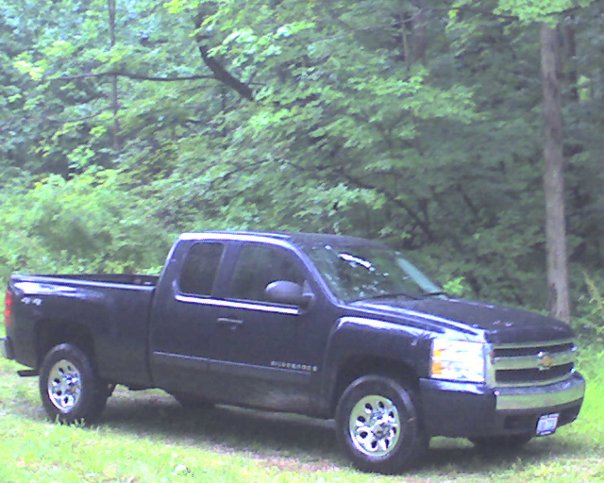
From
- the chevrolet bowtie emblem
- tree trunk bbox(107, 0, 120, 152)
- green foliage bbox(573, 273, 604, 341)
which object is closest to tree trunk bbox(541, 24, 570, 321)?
green foliage bbox(573, 273, 604, 341)

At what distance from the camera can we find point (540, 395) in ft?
22.4

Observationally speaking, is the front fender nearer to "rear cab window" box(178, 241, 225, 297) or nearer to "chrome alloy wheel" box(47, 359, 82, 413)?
"rear cab window" box(178, 241, 225, 297)

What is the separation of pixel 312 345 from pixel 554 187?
6247 millimetres

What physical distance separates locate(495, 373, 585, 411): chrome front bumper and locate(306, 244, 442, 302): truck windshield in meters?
1.38

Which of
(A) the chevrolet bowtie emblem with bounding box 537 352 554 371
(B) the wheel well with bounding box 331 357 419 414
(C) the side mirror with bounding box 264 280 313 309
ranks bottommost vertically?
(B) the wheel well with bounding box 331 357 419 414

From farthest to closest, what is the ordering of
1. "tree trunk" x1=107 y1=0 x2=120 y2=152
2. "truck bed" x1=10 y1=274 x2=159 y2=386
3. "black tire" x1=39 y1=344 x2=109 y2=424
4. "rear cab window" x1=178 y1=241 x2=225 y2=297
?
"tree trunk" x1=107 y1=0 x2=120 y2=152
"black tire" x1=39 y1=344 x2=109 y2=424
"truck bed" x1=10 y1=274 x2=159 y2=386
"rear cab window" x1=178 y1=241 x2=225 y2=297

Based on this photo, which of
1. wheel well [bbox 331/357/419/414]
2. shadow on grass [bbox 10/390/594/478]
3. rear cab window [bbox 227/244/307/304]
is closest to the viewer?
wheel well [bbox 331/357/419/414]

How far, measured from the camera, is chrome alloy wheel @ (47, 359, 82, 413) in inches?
346

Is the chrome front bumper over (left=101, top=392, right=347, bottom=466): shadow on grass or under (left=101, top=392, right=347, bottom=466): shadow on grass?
over

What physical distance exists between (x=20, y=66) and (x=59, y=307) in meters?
10.1

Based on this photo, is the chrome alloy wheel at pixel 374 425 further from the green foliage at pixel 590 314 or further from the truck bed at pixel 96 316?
the green foliage at pixel 590 314

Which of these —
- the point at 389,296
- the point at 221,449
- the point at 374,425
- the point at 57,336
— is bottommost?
the point at 221,449

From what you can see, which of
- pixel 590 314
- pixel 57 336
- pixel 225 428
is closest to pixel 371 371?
pixel 225 428

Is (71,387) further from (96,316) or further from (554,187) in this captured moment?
(554,187)
